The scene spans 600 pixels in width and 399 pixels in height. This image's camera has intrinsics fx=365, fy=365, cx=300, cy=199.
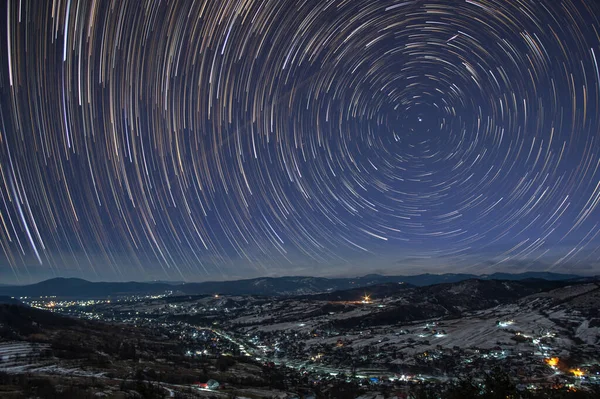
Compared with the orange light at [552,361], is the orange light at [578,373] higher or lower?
higher

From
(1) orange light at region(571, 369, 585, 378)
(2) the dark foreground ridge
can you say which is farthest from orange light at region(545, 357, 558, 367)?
(1) orange light at region(571, 369, 585, 378)

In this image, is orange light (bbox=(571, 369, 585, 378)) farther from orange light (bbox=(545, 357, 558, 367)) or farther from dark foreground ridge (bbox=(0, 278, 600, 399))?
orange light (bbox=(545, 357, 558, 367))

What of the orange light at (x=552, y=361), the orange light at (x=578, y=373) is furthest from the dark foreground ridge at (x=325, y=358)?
the orange light at (x=552, y=361)

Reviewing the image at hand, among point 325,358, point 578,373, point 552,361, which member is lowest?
point 325,358

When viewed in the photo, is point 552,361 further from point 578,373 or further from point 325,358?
point 325,358

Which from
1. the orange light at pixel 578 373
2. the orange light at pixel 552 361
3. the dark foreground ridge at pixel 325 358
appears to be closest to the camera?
the dark foreground ridge at pixel 325 358

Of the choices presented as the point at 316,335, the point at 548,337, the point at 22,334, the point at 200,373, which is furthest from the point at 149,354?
the point at 548,337

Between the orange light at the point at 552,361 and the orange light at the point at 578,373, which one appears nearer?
the orange light at the point at 578,373

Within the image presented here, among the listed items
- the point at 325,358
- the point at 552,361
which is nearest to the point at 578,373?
the point at 552,361

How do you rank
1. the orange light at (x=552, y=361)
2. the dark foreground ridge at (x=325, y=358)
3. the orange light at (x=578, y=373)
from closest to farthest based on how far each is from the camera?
the dark foreground ridge at (x=325, y=358) < the orange light at (x=578, y=373) < the orange light at (x=552, y=361)

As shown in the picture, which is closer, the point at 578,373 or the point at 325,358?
the point at 578,373

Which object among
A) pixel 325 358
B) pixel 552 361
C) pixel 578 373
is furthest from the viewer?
pixel 325 358

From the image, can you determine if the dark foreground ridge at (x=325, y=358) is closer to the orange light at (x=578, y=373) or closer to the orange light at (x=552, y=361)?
the orange light at (x=578, y=373)
